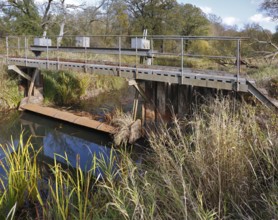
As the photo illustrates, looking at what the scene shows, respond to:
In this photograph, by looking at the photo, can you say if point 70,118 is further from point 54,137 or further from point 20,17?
point 20,17

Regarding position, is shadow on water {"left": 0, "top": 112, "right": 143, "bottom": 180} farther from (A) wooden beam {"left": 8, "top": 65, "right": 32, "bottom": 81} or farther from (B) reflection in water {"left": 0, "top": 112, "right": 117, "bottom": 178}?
Answer: (A) wooden beam {"left": 8, "top": 65, "right": 32, "bottom": 81}

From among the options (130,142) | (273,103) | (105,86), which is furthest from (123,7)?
(273,103)

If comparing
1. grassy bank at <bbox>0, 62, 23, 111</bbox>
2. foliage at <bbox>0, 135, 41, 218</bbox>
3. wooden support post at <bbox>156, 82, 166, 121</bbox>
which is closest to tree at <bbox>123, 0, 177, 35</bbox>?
grassy bank at <bbox>0, 62, 23, 111</bbox>

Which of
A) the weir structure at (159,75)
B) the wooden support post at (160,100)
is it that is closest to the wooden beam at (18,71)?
the weir structure at (159,75)

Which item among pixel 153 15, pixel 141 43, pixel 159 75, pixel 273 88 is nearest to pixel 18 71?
pixel 141 43

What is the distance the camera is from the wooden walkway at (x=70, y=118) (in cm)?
809

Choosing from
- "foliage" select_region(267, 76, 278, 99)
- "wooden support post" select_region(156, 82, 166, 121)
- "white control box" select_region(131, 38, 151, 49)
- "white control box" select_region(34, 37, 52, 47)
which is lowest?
"wooden support post" select_region(156, 82, 166, 121)

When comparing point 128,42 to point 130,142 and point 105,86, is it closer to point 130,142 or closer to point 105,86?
point 105,86

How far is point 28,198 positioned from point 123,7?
24.1m

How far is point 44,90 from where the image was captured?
11.4 meters

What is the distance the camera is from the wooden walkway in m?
8.09

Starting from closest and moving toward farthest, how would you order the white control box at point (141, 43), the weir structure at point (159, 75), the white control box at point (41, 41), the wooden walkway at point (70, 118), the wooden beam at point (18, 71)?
the weir structure at point (159, 75)
the white control box at point (141, 43)
the wooden walkway at point (70, 118)
the wooden beam at point (18, 71)
the white control box at point (41, 41)

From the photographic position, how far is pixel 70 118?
9.09 m

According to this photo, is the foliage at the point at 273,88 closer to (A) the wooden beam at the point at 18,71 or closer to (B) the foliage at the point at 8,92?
(A) the wooden beam at the point at 18,71
